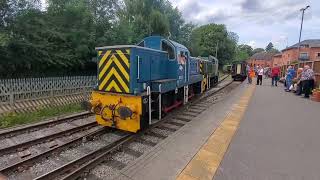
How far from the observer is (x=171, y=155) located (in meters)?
4.95

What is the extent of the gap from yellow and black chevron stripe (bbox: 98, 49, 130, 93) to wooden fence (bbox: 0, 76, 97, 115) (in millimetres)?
3920

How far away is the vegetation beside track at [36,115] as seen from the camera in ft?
25.6

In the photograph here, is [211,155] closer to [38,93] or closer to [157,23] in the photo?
[38,93]

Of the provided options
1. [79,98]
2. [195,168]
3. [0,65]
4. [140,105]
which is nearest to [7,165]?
[140,105]

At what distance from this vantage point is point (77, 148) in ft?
18.8

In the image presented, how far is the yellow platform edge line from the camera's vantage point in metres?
4.08

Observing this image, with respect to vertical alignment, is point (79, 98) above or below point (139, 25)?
below

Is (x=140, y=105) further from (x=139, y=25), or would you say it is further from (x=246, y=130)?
(x=139, y=25)

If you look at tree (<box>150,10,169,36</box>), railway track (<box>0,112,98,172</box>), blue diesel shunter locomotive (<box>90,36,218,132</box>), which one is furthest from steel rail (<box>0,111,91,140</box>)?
tree (<box>150,10,169,36</box>)

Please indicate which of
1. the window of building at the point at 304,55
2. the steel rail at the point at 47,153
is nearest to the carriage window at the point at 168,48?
the steel rail at the point at 47,153

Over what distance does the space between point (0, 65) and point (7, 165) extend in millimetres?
9632

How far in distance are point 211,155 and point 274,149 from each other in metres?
1.56

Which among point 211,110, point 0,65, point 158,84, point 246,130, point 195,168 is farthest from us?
point 0,65

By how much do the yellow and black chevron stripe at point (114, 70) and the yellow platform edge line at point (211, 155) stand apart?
2725 mm
